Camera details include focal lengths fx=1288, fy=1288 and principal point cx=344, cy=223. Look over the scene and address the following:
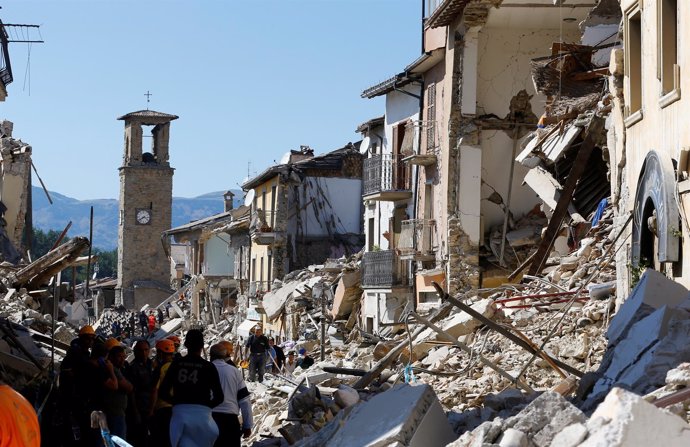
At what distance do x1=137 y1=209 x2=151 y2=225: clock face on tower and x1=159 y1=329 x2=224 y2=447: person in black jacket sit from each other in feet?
278

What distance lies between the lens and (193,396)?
10734mm

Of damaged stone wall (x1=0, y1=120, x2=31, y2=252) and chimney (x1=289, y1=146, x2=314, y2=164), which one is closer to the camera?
damaged stone wall (x1=0, y1=120, x2=31, y2=252)

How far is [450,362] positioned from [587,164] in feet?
25.9

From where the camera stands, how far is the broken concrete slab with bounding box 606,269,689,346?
1274 cm

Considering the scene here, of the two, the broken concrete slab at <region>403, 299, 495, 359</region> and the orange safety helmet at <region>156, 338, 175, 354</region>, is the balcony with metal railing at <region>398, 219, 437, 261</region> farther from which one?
the orange safety helmet at <region>156, 338, 175, 354</region>

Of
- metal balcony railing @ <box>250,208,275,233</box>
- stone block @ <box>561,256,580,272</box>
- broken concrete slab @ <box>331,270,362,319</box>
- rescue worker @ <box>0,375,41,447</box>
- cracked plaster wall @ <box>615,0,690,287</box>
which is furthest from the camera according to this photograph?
metal balcony railing @ <box>250,208,275,233</box>

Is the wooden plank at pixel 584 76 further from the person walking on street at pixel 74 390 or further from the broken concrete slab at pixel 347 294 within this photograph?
the broken concrete slab at pixel 347 294

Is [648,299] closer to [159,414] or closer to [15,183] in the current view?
[159,414]

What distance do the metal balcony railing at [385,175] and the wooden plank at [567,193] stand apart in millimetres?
11172

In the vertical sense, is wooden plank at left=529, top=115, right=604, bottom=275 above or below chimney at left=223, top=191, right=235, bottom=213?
below

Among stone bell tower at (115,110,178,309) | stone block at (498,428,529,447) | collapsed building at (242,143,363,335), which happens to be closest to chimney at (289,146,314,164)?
collapsed building at (242,143,363,335)

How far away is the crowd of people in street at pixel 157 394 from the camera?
423 inches

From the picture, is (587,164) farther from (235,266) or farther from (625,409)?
(235,266)

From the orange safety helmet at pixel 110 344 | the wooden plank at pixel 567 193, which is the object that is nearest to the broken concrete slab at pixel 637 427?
the orange safety helmet at pixel 110 344
